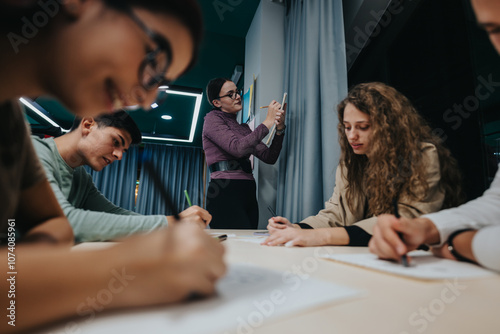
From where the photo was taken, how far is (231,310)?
191 millimetres

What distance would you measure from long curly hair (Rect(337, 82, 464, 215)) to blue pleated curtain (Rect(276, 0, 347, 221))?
0.26 meters

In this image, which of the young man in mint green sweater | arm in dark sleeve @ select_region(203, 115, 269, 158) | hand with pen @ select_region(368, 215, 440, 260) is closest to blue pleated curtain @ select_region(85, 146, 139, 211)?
arm in dark sleeve @ select_region(203, 115, 269, 158)

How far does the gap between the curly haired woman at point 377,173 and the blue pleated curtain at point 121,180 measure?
473cm

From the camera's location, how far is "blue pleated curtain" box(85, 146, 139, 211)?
4977mm

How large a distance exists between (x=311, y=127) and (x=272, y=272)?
3.33ft

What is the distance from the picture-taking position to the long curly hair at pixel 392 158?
0.72 meters

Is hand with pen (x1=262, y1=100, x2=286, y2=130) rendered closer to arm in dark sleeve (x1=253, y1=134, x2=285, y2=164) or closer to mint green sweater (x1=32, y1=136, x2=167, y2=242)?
arm in dark sleeve (x1=253, y1=134, x2=285, y2=164)

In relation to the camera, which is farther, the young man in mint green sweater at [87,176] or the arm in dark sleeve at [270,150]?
the arm in dark sleeve at [270,150]

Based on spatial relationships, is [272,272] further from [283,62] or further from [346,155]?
[283,62]

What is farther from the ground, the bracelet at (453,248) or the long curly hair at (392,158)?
the long curly hair at (392,158)

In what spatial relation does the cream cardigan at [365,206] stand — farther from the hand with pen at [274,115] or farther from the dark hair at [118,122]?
the dark hair at [118,122]

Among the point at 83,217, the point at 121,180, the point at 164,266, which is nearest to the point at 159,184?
the point at 164,266

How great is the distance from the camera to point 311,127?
4.09ft

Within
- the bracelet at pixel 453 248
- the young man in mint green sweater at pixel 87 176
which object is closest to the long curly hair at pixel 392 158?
the bracelet at pixel 453 248
